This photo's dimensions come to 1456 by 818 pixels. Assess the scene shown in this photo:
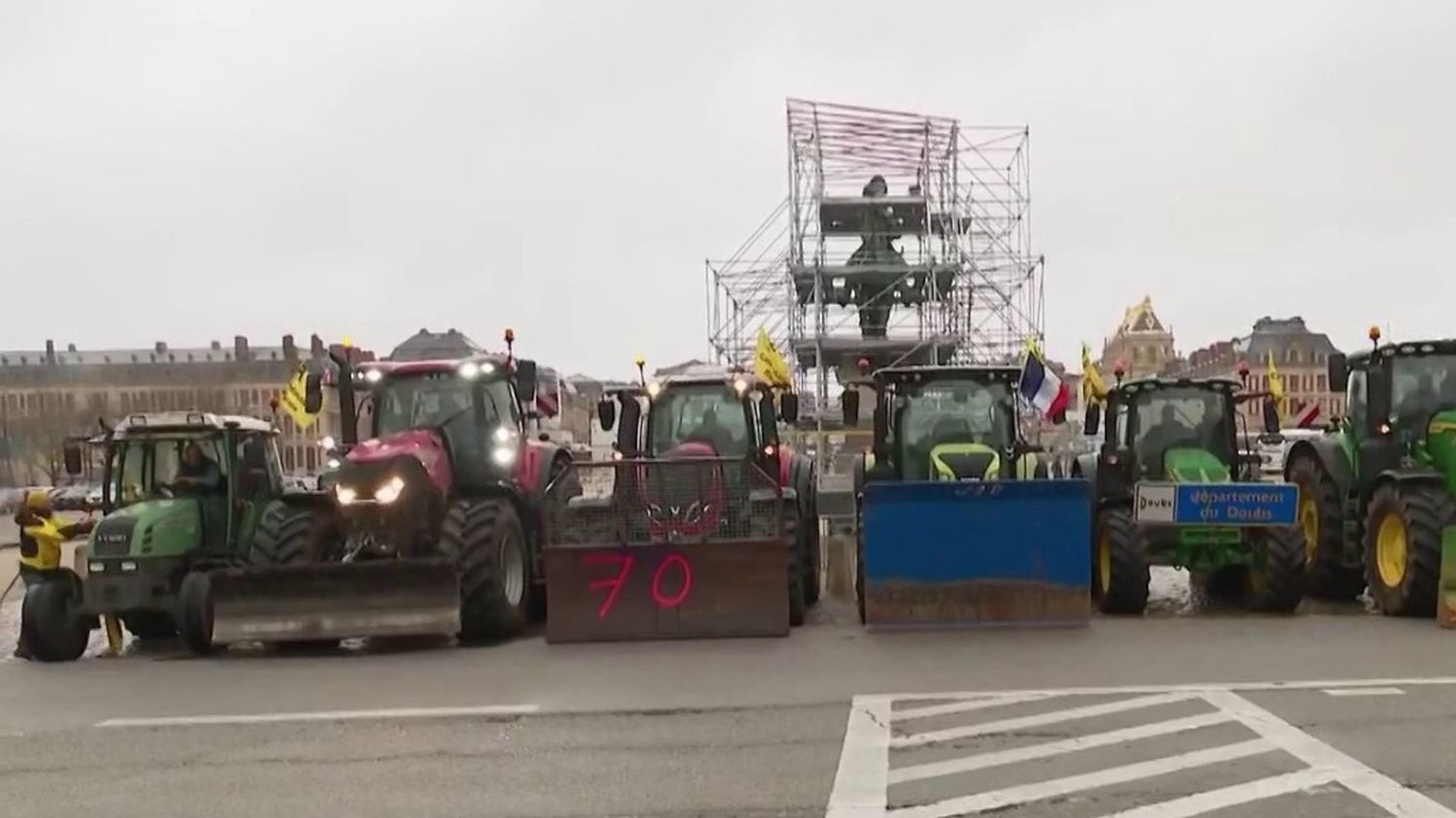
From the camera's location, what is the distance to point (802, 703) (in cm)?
882

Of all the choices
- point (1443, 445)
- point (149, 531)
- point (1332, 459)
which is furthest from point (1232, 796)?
point (149, 531)

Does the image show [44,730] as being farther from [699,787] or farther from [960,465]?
[960,465]

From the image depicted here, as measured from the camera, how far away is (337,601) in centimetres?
1145

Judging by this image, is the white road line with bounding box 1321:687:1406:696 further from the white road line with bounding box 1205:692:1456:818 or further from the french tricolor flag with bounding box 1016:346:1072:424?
the french tricolor flag with bounding box 1016:346:1072:424

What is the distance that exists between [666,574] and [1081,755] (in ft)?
17.1

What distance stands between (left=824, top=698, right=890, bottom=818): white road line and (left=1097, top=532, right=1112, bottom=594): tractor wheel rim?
4565mm

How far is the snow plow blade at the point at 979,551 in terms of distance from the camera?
11.7 metres

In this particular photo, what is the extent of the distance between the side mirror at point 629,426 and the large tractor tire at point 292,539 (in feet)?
10.6

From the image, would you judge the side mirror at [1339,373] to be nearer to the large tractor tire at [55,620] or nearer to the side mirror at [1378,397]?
the side mirror at [1378,397]

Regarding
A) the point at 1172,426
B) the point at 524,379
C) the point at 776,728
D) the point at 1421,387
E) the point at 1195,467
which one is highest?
the point at 524,379

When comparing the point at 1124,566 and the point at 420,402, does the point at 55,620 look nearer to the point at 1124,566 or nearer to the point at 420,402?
the point at 420,402

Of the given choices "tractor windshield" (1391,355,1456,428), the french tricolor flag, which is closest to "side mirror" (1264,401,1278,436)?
"tractor windshield" (1391,355,1456,428)

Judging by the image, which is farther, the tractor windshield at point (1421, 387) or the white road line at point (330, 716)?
the tractor windshield at point (1421, 387)

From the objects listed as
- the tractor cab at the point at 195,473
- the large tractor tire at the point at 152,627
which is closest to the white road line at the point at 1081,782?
the tractor cab at the point at 195,473
